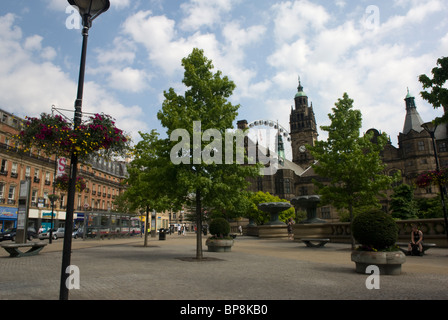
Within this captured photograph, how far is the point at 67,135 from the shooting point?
6285 millimetres

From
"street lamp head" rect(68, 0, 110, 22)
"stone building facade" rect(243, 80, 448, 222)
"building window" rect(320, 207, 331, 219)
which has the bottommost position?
"building window" rect(320, 207, 331, 219)

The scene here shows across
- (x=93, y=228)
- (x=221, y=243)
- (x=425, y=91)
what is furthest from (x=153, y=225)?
(x=425, y=91)

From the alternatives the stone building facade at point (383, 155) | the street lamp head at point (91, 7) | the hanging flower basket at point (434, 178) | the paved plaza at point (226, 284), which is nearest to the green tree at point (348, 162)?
the hanging flower basket at point (434, 178)

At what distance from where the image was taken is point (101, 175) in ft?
242

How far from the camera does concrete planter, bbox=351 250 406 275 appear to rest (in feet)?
29.8

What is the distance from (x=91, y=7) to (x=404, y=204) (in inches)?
1717

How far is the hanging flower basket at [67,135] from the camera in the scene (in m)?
6.33

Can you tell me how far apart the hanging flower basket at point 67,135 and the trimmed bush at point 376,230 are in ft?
24.1

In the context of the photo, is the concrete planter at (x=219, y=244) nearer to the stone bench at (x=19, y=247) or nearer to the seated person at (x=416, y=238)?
the stone bench at (x=19, y=247)

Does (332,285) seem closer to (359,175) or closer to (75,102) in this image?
(75,102)

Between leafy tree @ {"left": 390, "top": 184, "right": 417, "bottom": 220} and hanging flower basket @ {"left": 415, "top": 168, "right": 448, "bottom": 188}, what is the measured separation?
85.5 feet

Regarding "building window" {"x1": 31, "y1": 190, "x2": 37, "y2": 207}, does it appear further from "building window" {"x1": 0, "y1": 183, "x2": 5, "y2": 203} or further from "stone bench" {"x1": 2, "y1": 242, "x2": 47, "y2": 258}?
"stone bench" {"x1": 2, "y1": 242, "x2": 47, "y2": 258}

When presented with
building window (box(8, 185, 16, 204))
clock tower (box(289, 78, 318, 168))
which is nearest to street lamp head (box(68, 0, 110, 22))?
building window (box(8, 185, 16, 204))

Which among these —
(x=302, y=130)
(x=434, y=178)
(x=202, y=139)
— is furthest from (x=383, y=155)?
(x=202, y=139)
